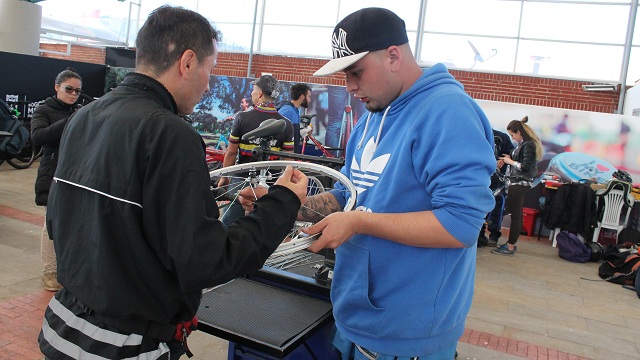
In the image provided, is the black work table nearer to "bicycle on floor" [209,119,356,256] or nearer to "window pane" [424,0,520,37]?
"bicycle on floor" [209,119,356,256]

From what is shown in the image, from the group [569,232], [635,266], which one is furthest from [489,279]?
[569,232]

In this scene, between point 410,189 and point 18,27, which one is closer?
point 410,189

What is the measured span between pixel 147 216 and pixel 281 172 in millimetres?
949

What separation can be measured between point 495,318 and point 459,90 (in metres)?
3.60

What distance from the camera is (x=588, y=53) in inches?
403

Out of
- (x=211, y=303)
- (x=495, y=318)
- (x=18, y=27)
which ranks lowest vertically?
(x=495, y=318)

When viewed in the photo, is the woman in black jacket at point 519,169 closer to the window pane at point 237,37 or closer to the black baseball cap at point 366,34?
the black baseball cap at point 366,34

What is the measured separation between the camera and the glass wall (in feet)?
33.2

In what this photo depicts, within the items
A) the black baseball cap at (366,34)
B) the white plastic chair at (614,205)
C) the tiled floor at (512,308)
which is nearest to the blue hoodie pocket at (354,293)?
the black baseball cap at (366,34)

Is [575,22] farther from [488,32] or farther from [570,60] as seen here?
[488,32]

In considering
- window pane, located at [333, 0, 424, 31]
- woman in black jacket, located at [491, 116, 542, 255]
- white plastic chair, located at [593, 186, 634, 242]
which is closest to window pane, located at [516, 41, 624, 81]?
window pane, located at [333, 0, 424, 31]

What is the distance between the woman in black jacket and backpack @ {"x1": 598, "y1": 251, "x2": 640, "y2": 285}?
1.17m

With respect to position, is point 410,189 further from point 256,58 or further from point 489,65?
point 256,58

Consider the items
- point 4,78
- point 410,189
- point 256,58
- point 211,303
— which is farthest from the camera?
point 256,58
